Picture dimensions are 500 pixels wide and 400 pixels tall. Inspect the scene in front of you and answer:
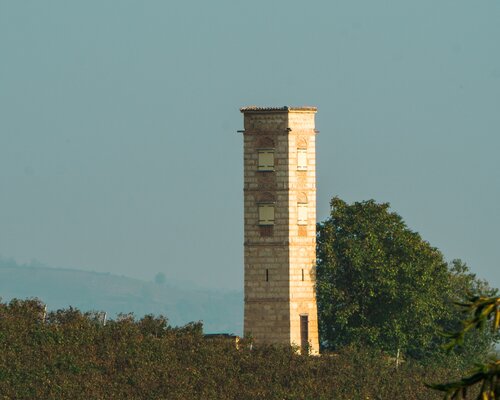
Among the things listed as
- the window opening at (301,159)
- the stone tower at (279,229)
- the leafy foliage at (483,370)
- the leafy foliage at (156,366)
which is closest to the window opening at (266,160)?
the stone tower at (279,229)

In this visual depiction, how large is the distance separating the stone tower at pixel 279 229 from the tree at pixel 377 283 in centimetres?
132

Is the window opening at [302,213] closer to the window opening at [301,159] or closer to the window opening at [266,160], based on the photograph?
the window opening at [301,159]

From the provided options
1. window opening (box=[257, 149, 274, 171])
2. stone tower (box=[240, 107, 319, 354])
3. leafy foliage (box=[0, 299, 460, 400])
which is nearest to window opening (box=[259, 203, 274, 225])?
stone tower (box=[240, 107, 319, 354])

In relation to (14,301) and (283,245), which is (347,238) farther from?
(14,301)

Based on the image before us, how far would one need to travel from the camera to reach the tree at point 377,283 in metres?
→ 91.1

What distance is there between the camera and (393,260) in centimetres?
9162

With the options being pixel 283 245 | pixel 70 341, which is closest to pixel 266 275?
pixel 283 245

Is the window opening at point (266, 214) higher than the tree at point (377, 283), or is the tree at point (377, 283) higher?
the window opening at point (266, 214)

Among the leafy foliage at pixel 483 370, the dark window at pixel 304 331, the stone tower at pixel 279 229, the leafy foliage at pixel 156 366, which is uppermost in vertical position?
the stone tower at pixel 279 229

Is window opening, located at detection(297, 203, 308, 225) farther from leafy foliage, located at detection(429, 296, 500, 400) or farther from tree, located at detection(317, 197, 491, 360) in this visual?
leafy foliage, located at detection(429, 296, 500, 400)

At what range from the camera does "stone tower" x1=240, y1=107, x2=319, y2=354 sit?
3595 inches

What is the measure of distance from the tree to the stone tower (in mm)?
1316

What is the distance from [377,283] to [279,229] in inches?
249

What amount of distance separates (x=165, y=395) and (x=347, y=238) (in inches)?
1123
